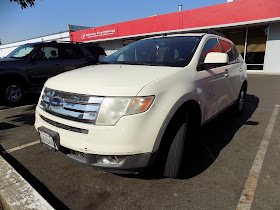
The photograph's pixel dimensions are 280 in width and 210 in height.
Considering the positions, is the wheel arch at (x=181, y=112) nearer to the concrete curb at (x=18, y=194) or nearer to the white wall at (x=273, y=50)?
the concrete curb at (x=18, y=194)

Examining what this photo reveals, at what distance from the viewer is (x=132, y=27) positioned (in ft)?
57.3

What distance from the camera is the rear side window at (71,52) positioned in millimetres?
6832

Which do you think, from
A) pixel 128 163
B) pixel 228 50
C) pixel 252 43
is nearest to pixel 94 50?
pixel 228 50

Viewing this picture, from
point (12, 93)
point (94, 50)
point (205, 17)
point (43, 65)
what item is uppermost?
point (205, 17)

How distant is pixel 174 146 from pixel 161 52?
4.90ft

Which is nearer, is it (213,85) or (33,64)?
(213,85)

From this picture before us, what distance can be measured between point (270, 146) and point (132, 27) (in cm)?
1625

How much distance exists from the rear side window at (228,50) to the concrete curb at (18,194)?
353cm

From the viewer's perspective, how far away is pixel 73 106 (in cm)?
198

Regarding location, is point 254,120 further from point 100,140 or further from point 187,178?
point 100,140

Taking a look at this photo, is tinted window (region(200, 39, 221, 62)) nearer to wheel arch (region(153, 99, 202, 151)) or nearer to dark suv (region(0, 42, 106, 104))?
wheel arch (region(153, 99, 202, 151))

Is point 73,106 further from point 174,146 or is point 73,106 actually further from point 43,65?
point 43,65

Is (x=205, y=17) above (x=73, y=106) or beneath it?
above

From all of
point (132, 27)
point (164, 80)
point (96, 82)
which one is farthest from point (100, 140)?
point (132, 27)
